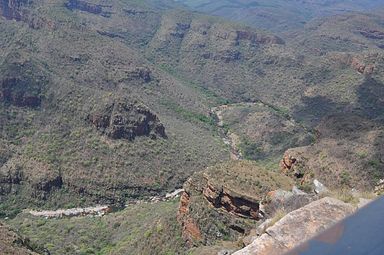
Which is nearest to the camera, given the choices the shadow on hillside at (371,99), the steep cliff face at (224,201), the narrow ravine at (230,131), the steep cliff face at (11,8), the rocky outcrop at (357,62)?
the steep cliff face at (224,201)

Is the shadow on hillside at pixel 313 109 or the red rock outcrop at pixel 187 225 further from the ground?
the red rock outcrop at pixel 187 225

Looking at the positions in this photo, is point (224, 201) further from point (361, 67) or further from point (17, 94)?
point (361, 67)

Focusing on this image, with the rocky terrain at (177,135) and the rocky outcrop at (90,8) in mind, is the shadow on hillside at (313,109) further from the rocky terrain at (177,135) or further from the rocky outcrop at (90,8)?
the rocky outcrop at (90,8)

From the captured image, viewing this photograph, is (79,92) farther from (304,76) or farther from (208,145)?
(304,76)

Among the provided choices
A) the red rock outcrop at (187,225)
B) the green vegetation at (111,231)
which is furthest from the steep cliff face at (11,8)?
the red rock outcrop at (187,225)

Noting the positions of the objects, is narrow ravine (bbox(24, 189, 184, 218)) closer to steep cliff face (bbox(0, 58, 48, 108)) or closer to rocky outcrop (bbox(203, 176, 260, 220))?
steep cliff face (bbox(0, 58, 48, 108))

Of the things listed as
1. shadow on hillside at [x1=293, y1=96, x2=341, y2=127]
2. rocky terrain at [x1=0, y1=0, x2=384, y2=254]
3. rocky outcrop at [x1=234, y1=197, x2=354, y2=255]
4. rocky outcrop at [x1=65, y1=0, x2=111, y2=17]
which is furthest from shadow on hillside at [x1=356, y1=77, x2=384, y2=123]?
rocky outcrop at [x1=65, y1=0, x2=111, y2=17]

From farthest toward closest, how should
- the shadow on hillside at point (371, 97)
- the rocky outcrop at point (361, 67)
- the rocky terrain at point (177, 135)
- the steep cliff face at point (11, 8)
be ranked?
the steep cliff face at point (11, 8) → the rocky outcrop at point (361, 67) → the shadow on hillside at point (371, 97) → the rocky terrain at point (177, 135)

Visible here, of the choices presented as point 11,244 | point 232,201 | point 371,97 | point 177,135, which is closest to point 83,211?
point 177,135
